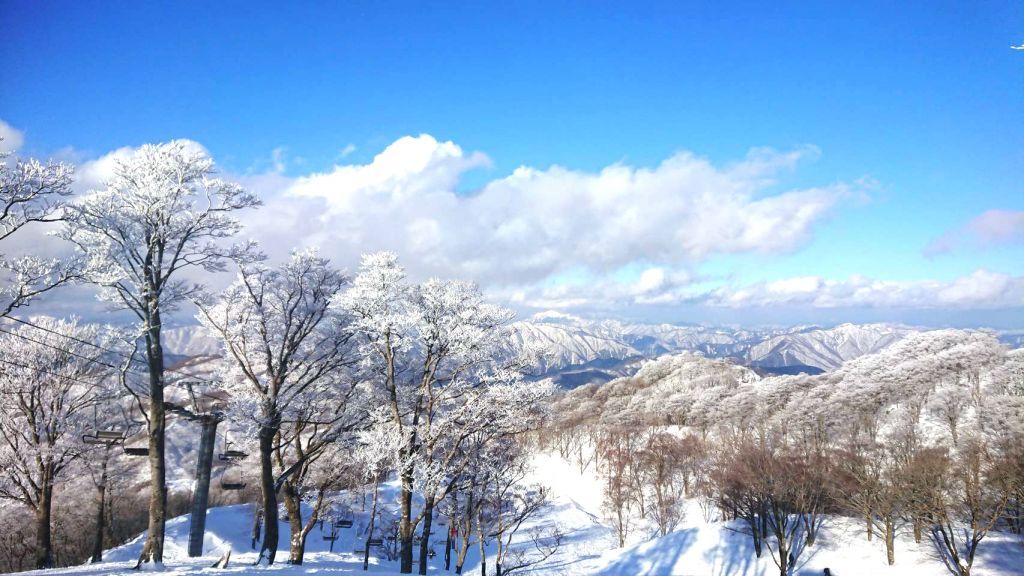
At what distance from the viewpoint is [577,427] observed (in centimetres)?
10338

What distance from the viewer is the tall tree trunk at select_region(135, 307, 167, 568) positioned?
13211 millimetres

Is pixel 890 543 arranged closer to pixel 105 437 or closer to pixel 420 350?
pixel 420 350

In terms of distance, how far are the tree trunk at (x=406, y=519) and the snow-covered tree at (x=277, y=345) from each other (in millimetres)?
3325

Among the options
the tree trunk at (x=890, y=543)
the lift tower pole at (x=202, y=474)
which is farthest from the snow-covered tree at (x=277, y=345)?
the tree trunk at (x=890, y=543)

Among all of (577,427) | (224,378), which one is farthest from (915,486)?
(577,427)

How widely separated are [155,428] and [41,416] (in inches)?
613

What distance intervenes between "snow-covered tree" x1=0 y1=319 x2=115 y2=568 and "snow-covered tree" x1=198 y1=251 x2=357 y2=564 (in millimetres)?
9330

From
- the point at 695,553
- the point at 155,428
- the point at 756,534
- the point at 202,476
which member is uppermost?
the point at 155,428

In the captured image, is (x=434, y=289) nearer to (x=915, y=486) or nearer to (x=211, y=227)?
(x=211, y=227)

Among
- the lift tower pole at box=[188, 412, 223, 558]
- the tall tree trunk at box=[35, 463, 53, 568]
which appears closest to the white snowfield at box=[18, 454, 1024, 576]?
the tall tree trunk at box=[35, 463, 53, 568]

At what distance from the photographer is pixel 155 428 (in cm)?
1370

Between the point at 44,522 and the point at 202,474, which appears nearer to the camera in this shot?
the point at 202,474

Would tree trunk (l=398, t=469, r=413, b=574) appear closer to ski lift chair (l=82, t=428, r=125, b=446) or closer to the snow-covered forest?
the snow-covered forest

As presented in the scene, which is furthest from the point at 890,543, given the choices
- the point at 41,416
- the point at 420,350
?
the point at 41,416
